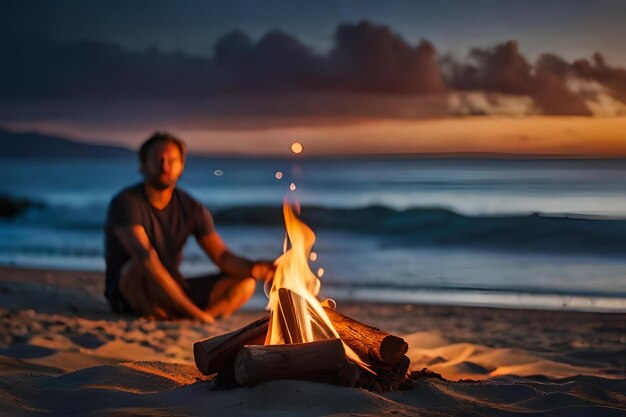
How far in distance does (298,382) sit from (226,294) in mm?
3678

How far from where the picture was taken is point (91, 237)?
1694 centimetres

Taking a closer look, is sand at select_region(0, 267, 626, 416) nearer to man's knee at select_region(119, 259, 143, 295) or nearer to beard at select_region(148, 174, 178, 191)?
man's knee at select_region(119, 259, 143, 295)

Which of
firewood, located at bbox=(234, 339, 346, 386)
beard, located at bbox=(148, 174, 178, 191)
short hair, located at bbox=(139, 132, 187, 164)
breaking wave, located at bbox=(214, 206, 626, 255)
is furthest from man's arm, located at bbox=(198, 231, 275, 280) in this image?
breaking wave, located at bbox=(214, 206, 626, 255)

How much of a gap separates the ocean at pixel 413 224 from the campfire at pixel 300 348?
4.63 metres

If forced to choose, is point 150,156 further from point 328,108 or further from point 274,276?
point 328,108

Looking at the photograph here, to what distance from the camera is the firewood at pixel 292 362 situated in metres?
4.27

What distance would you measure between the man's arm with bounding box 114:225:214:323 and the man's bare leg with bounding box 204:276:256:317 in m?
0.18

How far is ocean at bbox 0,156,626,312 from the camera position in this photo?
422 inches

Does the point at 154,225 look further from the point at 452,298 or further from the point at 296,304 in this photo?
the point at 296,304

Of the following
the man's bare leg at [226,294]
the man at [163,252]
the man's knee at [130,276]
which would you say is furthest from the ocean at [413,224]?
the man's knee at [130,276]

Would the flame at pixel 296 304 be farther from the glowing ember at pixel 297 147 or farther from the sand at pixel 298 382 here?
the glowing ember at pixel 297 147

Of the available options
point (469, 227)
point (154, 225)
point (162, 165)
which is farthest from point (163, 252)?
point (469, 227)

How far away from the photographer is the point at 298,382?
4.25 meters

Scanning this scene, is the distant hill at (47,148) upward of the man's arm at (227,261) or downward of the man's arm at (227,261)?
upward
